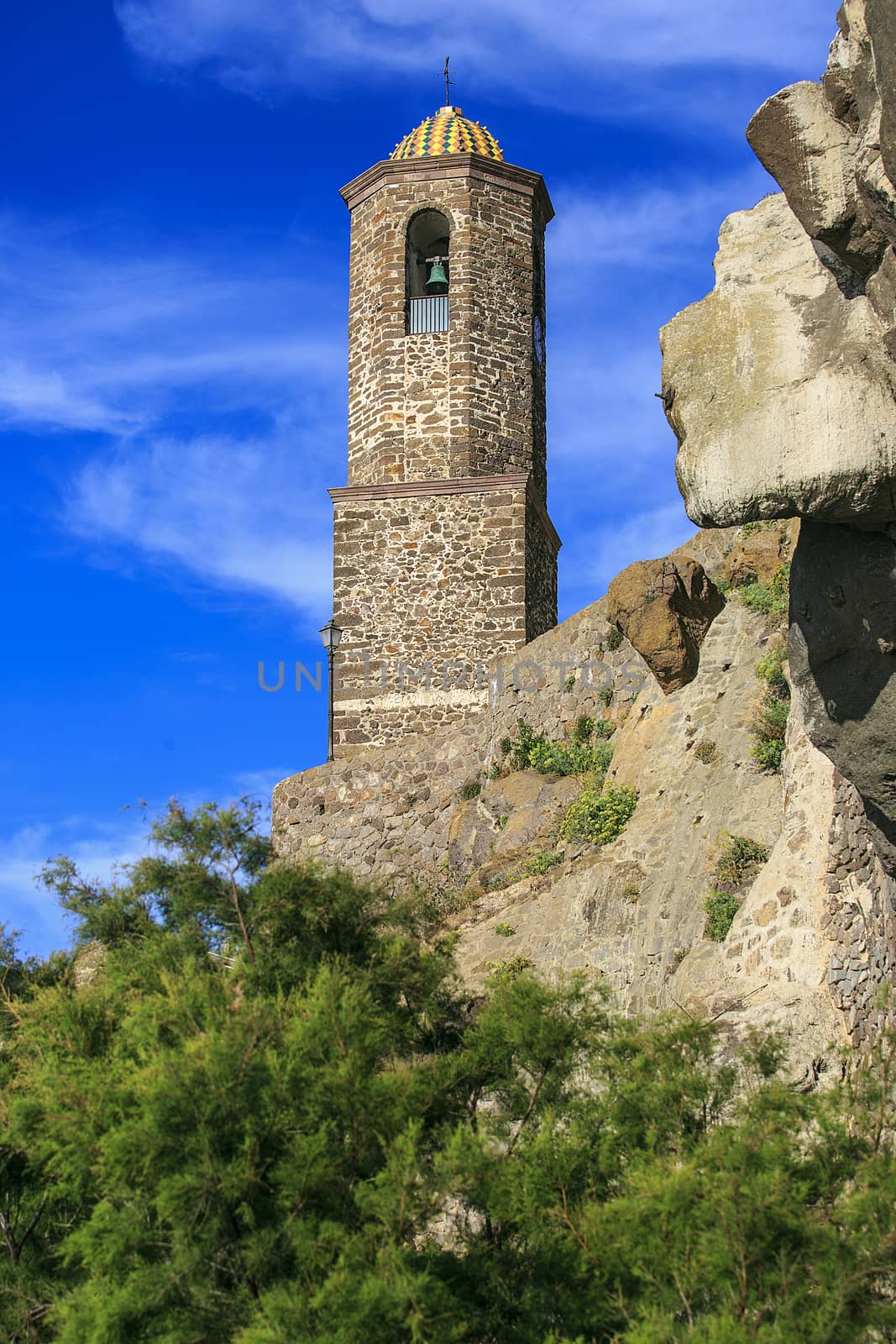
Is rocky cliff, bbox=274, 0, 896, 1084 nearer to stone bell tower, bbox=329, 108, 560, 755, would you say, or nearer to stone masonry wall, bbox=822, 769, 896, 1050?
stone masonry wall, bbox=822, 769, 896, 1050

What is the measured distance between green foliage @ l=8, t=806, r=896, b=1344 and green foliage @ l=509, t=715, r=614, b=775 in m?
9.41

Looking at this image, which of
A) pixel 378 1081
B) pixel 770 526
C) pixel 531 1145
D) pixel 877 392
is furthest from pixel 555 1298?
pixel 770 526

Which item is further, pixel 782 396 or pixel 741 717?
pixel 741 717

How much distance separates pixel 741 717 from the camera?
48.6ft

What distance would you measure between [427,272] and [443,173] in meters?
1.45

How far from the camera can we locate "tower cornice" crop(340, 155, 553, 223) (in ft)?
81.3

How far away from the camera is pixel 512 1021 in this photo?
7.95 m

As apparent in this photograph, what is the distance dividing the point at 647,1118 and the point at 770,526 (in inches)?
404

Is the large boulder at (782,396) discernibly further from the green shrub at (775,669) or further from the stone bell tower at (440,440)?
the stone bell tower at (440,440)

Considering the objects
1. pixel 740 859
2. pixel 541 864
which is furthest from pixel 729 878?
pixel 541 864

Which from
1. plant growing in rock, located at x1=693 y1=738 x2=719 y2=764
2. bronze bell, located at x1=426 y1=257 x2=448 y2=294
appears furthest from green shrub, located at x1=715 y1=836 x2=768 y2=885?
bronze bell, located at x1=426 y1=257 x2=448 y2=294

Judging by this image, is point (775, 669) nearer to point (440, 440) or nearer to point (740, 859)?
point (740, 859)

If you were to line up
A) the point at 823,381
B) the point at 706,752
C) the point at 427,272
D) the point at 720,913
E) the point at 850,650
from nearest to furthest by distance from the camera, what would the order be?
the point at 823,381 < the point at 850,650 < the point at 720,913 < the point at 706,752 < the point at 427,272

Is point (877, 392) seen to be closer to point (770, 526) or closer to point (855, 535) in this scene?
point (855, 535)
